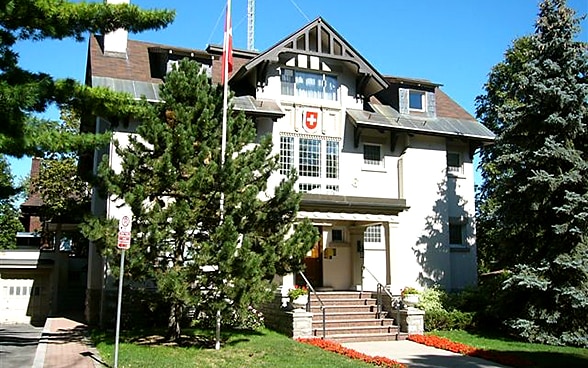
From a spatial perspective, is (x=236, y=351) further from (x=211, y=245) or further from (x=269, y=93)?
(x=269, y=93)

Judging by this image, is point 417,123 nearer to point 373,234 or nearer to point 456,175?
point 456,175

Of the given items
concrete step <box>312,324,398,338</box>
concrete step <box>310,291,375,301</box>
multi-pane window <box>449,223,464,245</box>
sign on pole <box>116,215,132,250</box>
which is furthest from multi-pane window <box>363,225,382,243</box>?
sign on pole <box>116,215,132,250</box>

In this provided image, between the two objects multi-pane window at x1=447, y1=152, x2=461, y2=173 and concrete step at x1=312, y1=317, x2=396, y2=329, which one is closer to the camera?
concrete step at x1=312, y1=317, x2=396, y2=329

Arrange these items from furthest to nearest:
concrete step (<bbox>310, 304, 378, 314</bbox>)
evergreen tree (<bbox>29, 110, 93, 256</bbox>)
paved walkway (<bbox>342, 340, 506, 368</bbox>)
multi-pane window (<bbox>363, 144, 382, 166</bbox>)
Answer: evergreen tree (<bbox>29, 110, 93, 256</bbox>) < multi-pane window (<bbox>363, 144, 382, 166</bbox>) < concrete step (<bbox>310, 304, 378, 314</bbox>) < paved walkway (<bbox>342, 340, 506, 368</bbox>)

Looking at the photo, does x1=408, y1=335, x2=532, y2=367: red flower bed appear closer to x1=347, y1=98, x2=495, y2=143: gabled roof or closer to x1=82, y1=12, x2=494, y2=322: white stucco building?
x1=82, y1=12, x2=494, y2=322: white stucco building

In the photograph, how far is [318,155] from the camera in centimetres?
Result: 2148

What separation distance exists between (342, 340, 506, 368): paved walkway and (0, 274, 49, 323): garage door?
1603 centimetres

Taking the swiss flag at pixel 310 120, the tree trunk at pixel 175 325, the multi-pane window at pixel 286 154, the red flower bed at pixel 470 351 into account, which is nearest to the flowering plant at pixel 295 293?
the red flower bed at pixel 470 351

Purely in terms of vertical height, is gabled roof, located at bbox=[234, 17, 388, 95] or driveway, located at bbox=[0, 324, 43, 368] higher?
gabled roof, located at bbox=[234, 17, 388, 95]

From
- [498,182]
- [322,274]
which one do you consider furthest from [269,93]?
[498,182]

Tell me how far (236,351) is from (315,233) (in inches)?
141

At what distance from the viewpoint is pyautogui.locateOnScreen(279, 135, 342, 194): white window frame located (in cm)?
2102

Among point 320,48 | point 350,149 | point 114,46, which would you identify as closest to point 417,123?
point 350,149

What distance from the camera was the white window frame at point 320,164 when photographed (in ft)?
68.9
